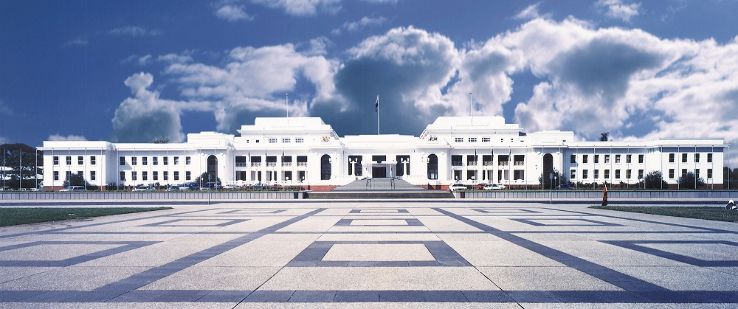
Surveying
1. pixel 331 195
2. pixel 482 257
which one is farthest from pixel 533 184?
pixel 482 257

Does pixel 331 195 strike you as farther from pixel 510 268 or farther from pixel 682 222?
pixel 510 268

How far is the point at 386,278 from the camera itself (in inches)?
349

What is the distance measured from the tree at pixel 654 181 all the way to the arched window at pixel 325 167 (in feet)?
170

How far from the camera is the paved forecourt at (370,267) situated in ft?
24.7

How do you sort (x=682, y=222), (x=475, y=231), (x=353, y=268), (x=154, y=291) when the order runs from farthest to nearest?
(x=682, y=222) → (x=475, y=231) → (x=353, y=268) → (x=154, y=291)

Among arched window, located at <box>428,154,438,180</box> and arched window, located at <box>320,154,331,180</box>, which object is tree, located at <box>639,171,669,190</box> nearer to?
arched window, located at <box>428,154,438,180</box>

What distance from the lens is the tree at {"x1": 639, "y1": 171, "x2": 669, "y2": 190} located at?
69.9 meters

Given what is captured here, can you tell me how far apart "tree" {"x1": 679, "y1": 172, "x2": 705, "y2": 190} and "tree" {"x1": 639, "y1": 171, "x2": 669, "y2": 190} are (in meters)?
2.75

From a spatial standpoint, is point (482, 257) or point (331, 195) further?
point (331, 195)

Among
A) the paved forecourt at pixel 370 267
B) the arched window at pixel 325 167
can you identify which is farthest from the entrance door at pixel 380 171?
the paved forecourt at pixel 370 267

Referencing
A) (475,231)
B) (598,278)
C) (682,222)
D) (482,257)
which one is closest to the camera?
(598,278)

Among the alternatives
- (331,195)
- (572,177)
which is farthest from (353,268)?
(572,177)

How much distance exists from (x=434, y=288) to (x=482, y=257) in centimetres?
347

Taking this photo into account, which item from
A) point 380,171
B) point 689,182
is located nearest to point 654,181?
point 689,182
